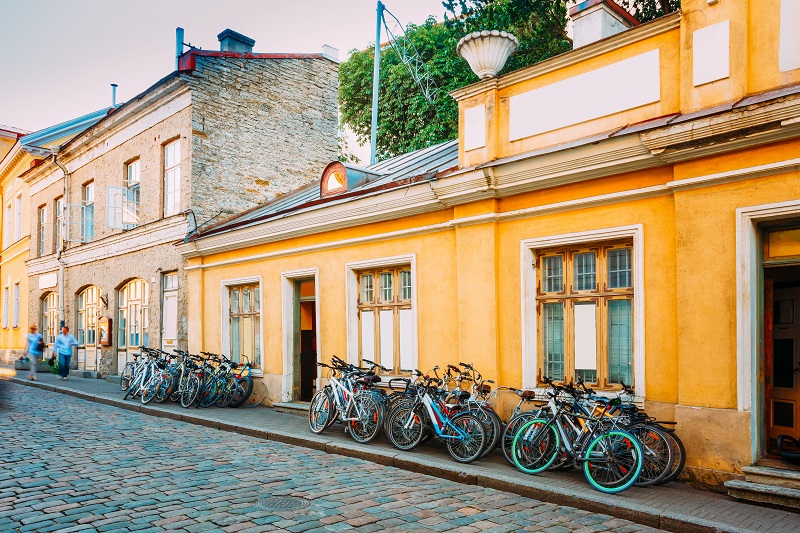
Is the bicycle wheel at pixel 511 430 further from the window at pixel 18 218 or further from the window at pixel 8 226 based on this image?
the window at pixel 8 226

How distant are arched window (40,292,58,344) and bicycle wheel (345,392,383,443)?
18.3 m

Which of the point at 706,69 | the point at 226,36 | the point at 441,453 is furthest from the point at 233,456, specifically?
the point at 226,36

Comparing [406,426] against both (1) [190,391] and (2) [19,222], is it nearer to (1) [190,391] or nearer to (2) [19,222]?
(1) [190,391]

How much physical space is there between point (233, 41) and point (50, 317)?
41.9 ft

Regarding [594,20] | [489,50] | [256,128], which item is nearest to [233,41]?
[256,128]

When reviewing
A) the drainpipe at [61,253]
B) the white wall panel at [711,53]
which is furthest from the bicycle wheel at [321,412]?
the drainpipe at [61,253]

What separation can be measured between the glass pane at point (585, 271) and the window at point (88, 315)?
17.3 meters

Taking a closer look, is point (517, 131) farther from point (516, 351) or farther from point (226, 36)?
point (226, 36)

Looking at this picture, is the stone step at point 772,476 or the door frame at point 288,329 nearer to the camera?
the stone step at point 772,476

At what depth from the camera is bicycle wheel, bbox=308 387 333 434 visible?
33.8ft

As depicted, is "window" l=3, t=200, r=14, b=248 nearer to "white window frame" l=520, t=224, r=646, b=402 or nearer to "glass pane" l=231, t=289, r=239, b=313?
"glass pane" l=231, t=289, r=239, b=313

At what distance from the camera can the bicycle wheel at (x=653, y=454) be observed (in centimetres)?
673

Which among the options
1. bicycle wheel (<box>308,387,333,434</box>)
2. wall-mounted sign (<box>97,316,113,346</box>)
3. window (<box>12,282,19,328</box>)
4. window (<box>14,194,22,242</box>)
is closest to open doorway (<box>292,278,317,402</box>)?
bicycle wheel (<box>308,387,333,434</box>)

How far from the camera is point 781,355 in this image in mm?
7945
